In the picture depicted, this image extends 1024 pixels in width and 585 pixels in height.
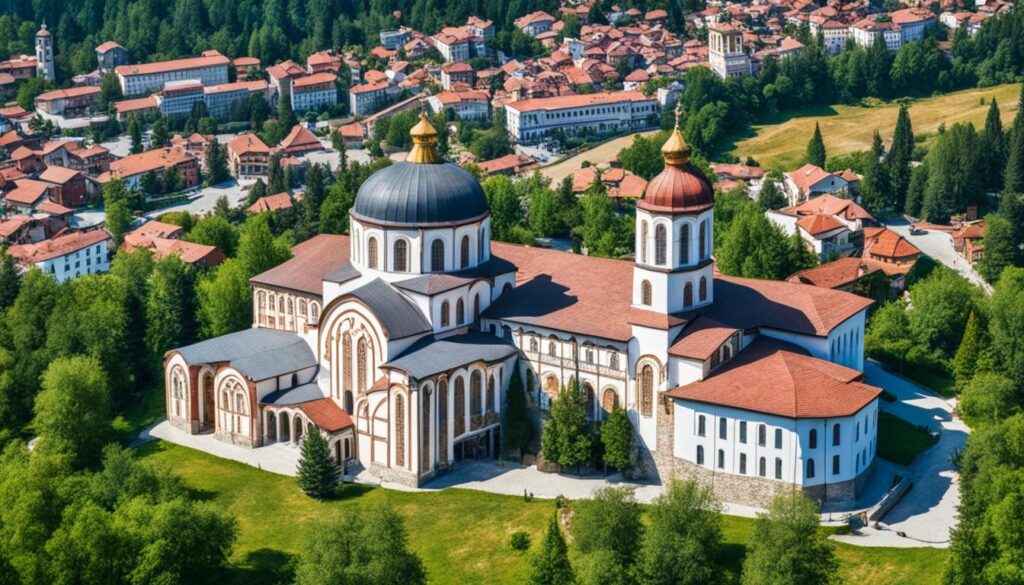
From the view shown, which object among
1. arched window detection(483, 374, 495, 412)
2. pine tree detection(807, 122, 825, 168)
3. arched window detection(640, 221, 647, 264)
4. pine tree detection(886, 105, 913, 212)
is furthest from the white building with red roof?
pine tree detection(886, 105, 913, 212)

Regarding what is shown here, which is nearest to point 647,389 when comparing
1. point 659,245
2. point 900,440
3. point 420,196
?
point 659,245

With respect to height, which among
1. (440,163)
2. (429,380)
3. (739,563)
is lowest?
(739,563)

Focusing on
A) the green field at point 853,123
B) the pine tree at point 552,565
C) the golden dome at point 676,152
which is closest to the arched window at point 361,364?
the golden dome at point 676,152

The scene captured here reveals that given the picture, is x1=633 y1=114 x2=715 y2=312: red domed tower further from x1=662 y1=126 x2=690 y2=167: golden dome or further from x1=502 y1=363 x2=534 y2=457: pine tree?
x1=502 y1=363 x2=534 y2=457: pine tree

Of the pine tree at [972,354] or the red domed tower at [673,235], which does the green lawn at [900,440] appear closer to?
the pine tree at [972,354]

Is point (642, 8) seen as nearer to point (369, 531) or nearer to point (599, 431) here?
point (599, 431)

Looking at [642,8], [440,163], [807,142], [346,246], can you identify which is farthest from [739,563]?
[642,8]
